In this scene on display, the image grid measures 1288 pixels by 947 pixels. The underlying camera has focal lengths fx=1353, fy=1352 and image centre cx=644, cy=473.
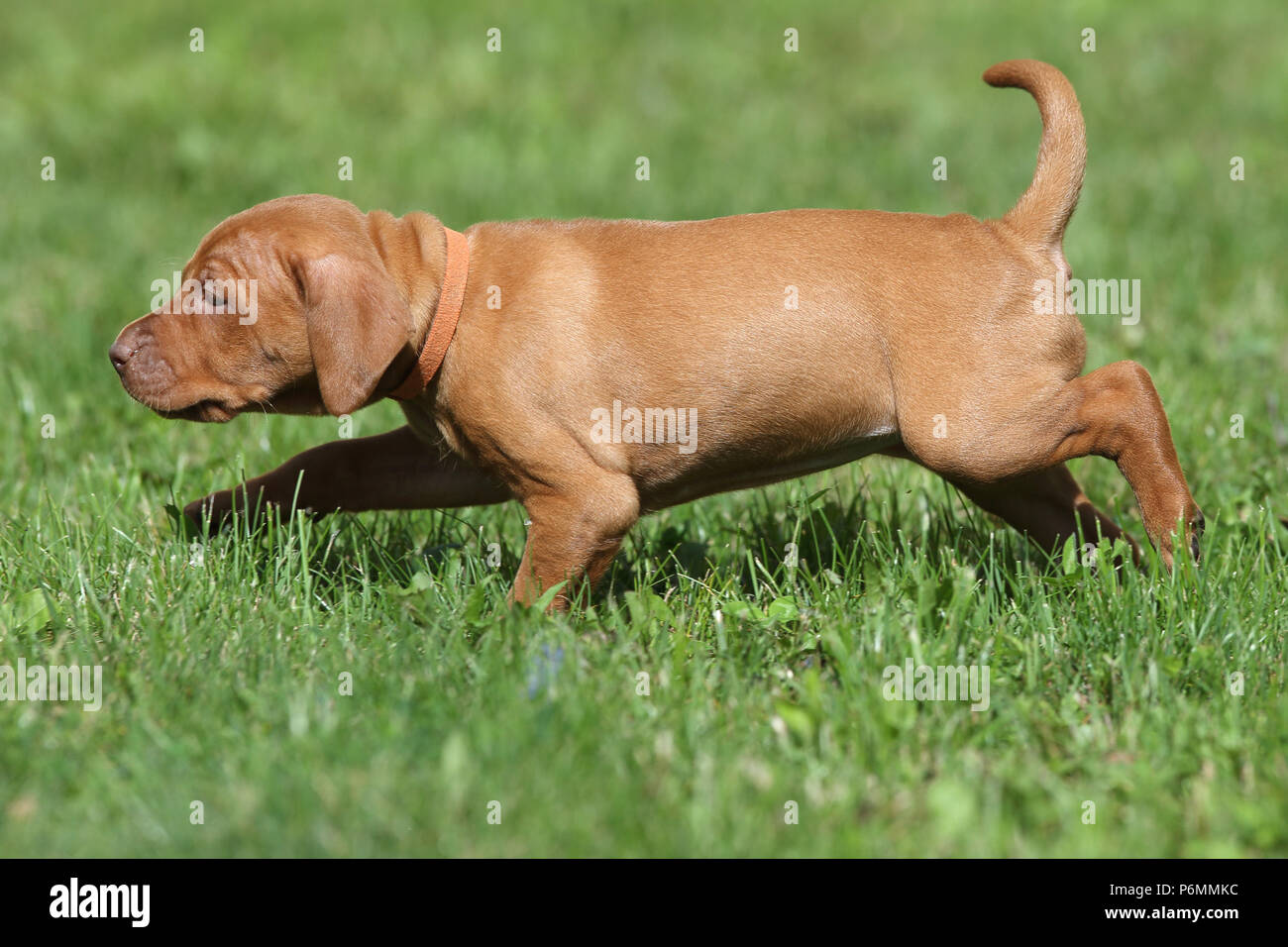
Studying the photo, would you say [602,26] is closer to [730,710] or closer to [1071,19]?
[1071,19]

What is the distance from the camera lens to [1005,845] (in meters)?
2.67

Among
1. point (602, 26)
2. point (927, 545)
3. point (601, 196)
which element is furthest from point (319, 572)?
point (602, 26)

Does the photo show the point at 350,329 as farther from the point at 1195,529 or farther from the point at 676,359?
the point at 1195,529

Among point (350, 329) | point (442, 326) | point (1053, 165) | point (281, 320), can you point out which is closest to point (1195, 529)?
point (1053, 165)

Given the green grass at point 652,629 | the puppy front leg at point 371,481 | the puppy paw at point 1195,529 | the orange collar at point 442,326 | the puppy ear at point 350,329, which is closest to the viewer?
the green grass at point 652,629

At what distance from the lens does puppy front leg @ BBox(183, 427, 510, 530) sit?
4.05 meters

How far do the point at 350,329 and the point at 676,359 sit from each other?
85 cm

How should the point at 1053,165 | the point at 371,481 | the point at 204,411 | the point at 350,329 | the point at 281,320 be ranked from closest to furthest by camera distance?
the point at 350,329, the point at 281,320, the point at 204,411, the point at 1053,165, the point at 371,481

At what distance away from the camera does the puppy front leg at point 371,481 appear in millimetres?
4047

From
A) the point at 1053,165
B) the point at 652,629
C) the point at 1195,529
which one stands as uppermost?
the point at 1053,165

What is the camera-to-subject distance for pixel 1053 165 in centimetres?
379

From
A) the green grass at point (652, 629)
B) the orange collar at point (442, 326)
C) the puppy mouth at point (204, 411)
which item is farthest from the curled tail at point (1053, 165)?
the puppy mouth at point (204, 411)

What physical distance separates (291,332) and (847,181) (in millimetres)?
5695

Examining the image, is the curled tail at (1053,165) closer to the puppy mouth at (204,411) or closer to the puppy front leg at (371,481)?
the puppy front leg at (371,481)
